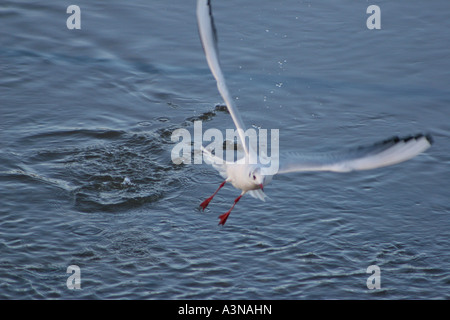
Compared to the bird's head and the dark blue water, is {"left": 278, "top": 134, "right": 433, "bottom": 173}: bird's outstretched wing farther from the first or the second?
the dark blue water

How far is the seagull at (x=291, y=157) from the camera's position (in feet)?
19.6

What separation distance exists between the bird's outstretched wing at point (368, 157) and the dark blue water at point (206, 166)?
1272 mm

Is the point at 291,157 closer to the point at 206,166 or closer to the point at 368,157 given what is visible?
the point at 368,157

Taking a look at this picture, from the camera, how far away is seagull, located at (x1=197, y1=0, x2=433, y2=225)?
19.6ft

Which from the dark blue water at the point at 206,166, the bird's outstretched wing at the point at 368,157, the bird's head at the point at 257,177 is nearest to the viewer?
the bird's outstretched wing at the point at 368,157

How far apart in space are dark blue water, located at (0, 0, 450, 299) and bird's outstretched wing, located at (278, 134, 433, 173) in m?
1.27

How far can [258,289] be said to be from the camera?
273 inches

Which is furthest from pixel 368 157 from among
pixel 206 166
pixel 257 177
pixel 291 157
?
pixel 206 166

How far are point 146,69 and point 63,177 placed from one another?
10.6ft

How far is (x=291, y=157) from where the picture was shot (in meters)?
6.65

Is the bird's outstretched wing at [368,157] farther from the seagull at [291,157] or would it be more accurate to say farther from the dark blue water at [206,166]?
the dark blue water at [206,166]

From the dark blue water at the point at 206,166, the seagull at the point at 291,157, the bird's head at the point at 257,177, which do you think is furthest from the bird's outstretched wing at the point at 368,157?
the dark blue water at the point at 206,166

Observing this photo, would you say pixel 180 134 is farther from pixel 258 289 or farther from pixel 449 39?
pixel 449 39

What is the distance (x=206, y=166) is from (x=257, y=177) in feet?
7.84
